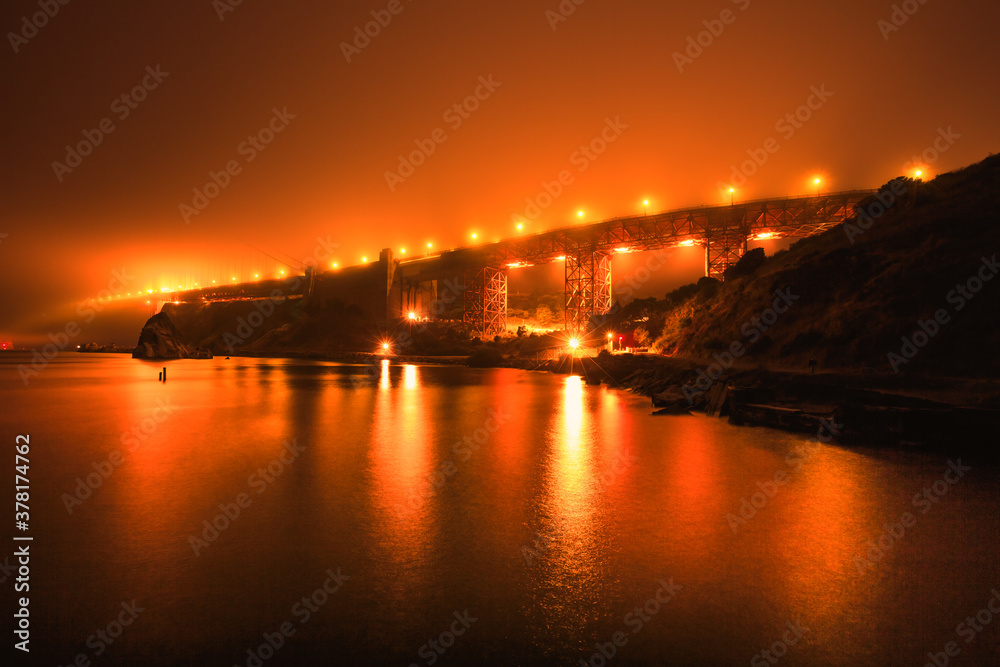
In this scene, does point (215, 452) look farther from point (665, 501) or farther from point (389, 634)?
point (665, 501)

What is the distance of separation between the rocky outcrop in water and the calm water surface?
67.4 meters

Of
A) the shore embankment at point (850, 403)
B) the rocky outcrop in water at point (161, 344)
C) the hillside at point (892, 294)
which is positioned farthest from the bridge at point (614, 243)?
the rocky outcrop in water at point (161, 344)

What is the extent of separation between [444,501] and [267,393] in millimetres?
18566

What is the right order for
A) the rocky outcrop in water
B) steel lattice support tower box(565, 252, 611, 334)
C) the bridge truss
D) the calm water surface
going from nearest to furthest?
the calm water surface < the bridge truss < steel lattice support tower box(565, 252, 611, 334) < the rocky outcrop in water

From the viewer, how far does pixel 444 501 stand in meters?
6.85

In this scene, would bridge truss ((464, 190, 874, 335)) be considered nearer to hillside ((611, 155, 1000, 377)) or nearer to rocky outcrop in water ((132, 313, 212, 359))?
hillside ((611, 155, 1000, 377))

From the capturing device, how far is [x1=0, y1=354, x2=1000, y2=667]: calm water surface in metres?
3.57

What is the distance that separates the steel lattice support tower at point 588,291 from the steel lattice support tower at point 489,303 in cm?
1257

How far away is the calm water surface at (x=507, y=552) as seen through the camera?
3.57m

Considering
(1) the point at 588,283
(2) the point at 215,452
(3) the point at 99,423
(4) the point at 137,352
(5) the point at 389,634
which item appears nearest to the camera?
(5) the point at 389,634

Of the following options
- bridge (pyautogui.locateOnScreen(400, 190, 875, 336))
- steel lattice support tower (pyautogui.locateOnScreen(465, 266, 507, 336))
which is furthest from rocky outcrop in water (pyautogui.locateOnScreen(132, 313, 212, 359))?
bridge (pyautogui.locateOnScreen(400, 190, 875, 336))

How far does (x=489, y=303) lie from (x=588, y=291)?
15.8 m

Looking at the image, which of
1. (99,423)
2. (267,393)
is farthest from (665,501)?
(267,393)

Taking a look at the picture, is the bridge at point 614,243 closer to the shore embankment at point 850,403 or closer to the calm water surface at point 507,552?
the shore embankment at point 850,403
